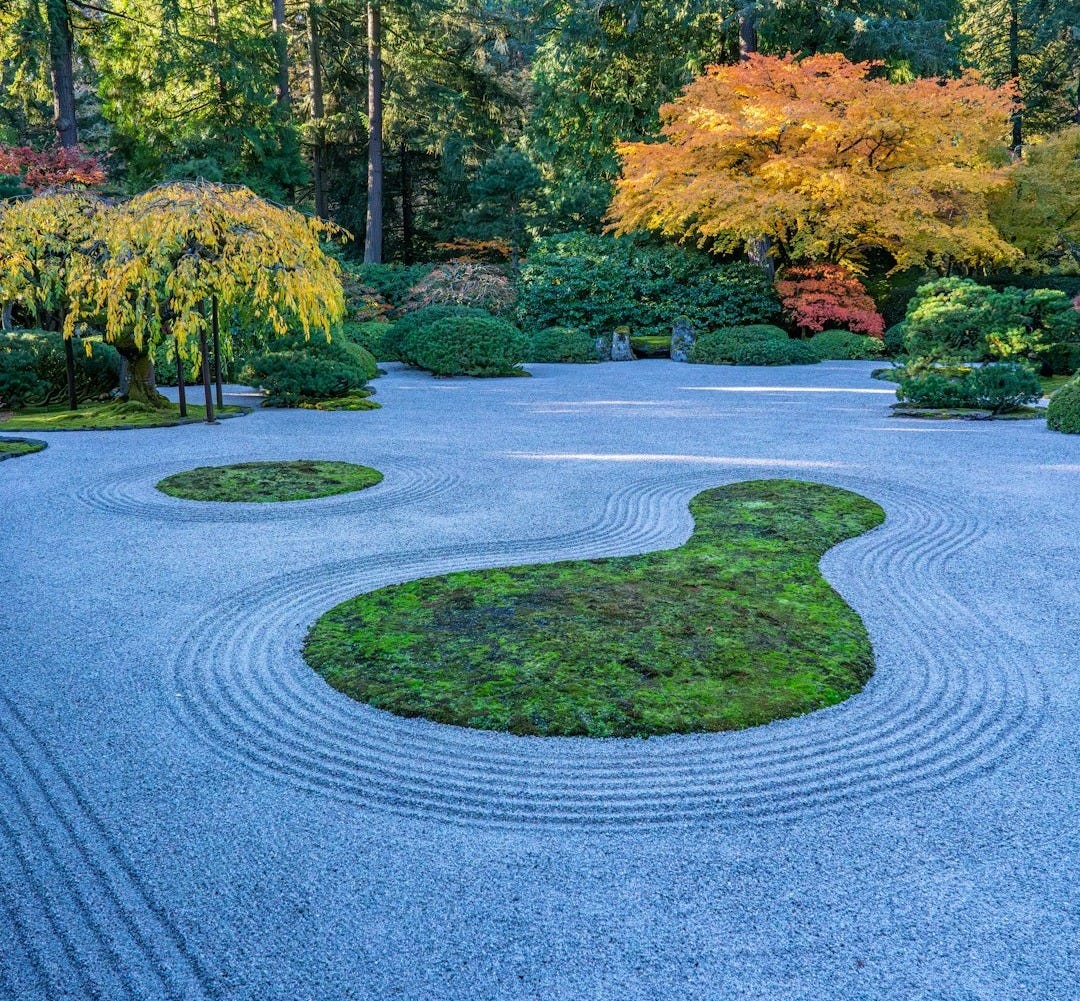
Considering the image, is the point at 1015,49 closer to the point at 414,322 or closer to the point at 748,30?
the point at 748,30

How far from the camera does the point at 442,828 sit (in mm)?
2580

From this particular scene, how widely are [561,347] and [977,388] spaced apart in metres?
10.4

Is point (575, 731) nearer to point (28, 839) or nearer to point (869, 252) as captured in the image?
point (28, 839)

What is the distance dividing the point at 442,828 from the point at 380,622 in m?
1.76

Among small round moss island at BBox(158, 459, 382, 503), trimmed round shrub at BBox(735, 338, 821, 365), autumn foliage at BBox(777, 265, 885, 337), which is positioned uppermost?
autumn foliage at BBox(777, 265, 885, 337)

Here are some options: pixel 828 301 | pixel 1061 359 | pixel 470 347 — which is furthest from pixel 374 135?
pixel 1061 359

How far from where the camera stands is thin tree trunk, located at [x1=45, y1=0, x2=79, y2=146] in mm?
19641

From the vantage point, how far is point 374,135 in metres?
26.0

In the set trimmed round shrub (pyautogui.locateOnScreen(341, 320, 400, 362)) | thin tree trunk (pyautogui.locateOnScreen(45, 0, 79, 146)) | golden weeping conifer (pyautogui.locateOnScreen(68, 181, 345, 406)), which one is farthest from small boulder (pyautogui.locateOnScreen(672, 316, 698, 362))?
thin tree trunk (pyautogui.locateOnScreen(45, 0, 79, 146))

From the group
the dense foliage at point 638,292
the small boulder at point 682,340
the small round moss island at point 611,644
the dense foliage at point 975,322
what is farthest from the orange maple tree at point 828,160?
the small round moss island at point 611,644

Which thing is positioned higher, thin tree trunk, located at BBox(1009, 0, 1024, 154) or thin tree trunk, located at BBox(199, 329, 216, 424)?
thin tree trunk, located at BBox(1009, 0, 1024, 154)

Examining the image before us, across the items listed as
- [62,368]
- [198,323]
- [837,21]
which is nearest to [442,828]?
[198,323]

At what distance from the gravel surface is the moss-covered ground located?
5.36 m

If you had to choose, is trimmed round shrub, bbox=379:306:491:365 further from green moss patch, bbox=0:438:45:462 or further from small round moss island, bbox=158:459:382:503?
small round moss island, bbox=158:459:382:503
